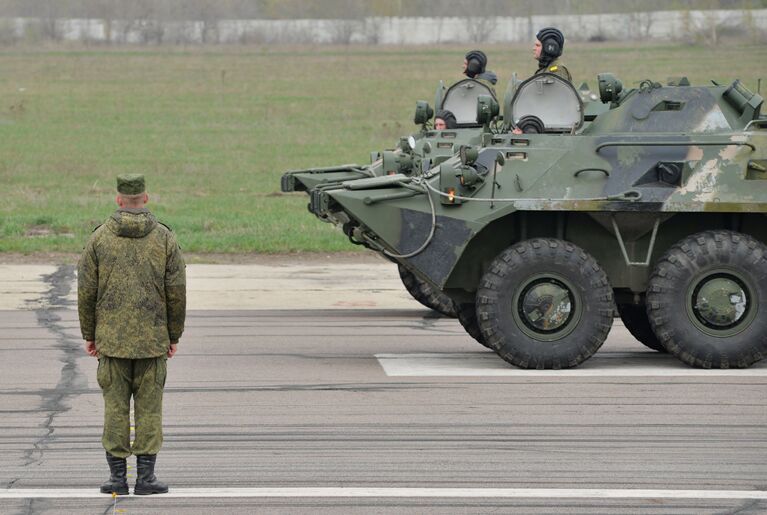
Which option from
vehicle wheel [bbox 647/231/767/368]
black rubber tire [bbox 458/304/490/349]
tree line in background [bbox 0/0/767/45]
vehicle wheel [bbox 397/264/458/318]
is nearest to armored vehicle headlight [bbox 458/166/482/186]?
black rubber tire [bbox 458/304/490/349]

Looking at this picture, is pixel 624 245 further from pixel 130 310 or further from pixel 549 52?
pixel 130 310

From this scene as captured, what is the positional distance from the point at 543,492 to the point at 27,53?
183 ft

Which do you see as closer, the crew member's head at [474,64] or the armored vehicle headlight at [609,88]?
the armored vehicle headlight at [609,88]

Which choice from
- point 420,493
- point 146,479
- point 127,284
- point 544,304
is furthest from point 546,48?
point 146,479

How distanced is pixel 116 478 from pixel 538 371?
14.5 ft

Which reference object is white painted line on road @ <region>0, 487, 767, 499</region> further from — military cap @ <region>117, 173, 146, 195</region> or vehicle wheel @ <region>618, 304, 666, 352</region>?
vehicle wheel @ <region>618, 304, 666, 352</region>

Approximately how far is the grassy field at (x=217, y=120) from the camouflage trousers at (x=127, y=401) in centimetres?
785

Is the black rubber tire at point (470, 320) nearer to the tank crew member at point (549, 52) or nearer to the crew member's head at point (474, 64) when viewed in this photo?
the tank crew member at point (549, 52)

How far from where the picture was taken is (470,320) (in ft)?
42.9

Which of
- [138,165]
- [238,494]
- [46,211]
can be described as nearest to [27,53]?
[138,165]

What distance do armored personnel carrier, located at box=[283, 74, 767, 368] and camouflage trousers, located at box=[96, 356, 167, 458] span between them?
4.08 metres

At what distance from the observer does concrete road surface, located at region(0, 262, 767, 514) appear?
8297mm

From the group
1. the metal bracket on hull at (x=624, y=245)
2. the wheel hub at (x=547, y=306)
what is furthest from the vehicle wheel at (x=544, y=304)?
the metal bracket on hull at (x=624, y=245)

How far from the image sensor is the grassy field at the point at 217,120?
22453mm
